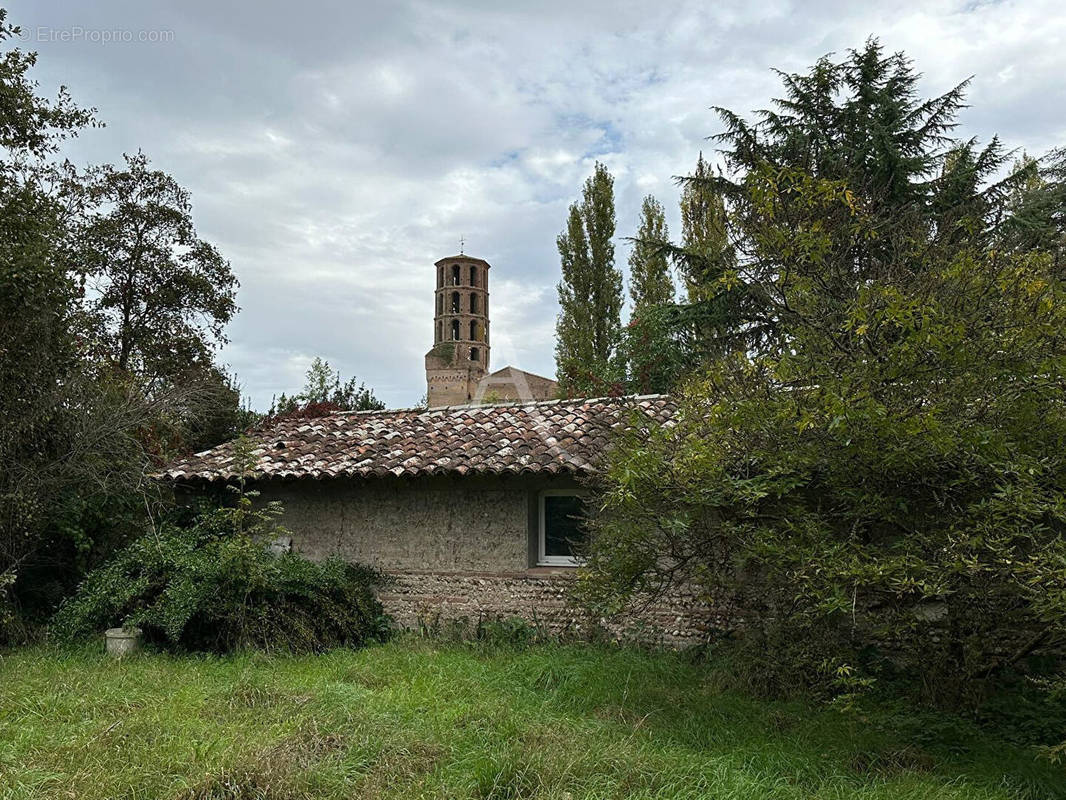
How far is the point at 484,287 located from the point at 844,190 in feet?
160

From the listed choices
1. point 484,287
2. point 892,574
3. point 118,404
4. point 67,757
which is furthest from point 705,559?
point 484,287

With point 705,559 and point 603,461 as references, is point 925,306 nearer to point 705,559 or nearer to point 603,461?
point 705,559

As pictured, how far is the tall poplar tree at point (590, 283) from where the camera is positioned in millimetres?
27812

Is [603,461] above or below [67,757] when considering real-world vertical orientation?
above

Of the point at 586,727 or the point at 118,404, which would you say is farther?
the point at 118,404

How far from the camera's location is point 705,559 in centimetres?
777

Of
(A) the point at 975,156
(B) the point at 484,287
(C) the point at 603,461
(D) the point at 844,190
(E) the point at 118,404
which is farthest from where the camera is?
(B) the point at 484,287

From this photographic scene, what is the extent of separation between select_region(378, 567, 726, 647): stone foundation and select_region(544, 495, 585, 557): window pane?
439 mm

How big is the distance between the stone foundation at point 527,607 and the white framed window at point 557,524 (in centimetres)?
32

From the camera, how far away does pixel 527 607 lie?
10922 mm

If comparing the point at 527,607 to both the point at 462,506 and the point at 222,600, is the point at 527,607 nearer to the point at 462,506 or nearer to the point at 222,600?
the point at 462,506

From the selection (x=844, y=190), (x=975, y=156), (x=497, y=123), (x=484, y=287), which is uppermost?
(x=484, y=287)

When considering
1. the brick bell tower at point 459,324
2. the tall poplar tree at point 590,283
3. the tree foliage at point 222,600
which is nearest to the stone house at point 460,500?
→ the tree foliage at point 222,600

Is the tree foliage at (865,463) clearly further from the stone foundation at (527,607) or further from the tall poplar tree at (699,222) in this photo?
the tall poplar tree at (699,222)
